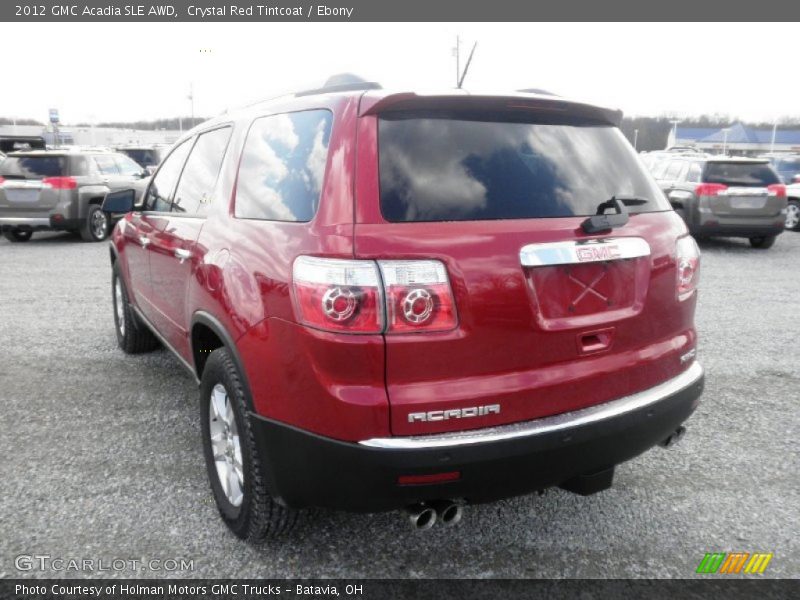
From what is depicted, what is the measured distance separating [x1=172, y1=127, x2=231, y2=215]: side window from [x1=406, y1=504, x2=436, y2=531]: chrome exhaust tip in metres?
1.74

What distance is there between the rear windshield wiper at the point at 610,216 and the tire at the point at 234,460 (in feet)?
4.54

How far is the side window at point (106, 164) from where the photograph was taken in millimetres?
13320

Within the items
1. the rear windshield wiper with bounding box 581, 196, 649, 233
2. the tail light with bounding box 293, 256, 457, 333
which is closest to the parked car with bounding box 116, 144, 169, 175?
the rear windshield wiper with bounding box 581, 196, 649, 233

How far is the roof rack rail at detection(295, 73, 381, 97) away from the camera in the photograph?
2.52 meters

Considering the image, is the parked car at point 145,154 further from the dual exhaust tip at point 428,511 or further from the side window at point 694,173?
the dual exhaust tip at point 428,511

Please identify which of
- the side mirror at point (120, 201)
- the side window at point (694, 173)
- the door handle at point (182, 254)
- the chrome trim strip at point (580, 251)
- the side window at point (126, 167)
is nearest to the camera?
the chrome trim strip at point (580, 251)

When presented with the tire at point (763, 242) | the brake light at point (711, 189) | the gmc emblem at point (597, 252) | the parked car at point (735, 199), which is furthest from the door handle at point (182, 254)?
the tire at point (763, 242)

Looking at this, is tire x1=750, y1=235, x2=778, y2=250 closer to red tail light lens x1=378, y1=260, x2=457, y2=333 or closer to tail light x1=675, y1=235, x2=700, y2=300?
tail light x1=675, y1=235, x2=700, y2=300

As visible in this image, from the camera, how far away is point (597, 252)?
2344 millimetres

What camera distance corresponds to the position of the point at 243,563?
264cm

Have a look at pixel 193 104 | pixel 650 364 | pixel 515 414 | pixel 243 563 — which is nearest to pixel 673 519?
pixel 650 364

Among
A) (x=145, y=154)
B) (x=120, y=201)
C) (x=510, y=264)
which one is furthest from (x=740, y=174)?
(x=145, y=154)

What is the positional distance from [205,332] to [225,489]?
2.29 ft

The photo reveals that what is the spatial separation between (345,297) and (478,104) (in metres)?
0.87
